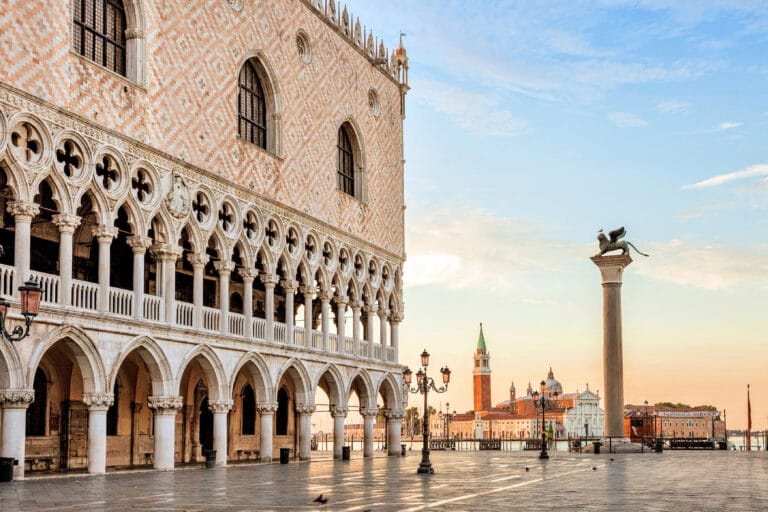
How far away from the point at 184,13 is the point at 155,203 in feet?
16.0

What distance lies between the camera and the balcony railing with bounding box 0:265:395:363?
19984 millimetres

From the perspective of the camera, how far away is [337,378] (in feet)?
104

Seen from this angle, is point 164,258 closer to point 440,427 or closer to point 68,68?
point 68,68

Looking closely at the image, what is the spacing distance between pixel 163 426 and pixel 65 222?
5.44 metres

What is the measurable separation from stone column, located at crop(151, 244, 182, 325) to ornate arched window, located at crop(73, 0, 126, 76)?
3936 mm

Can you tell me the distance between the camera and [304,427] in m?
29.9

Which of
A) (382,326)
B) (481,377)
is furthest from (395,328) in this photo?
(481,377)

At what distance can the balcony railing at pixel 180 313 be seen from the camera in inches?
787

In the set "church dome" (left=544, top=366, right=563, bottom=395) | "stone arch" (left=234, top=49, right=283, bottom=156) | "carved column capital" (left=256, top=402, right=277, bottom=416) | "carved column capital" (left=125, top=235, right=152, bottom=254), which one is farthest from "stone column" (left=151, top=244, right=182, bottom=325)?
"church dome" (left=544, top=366, right=563, bottom=395)

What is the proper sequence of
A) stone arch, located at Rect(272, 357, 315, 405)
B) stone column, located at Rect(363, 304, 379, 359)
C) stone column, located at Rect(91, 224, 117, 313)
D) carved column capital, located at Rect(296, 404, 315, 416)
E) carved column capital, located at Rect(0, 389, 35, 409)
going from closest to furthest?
1. carved column capital, located at Rect(0, 389, 35, 409)
2. stone column, located at Rect(91, 224, 117, 313)
3. stone arch, located at Rect(272, 357, 315, 405)
4. carved column capital, located at Rect(296, 404, 315, 416)
5. stone column, located at Rect(363, 304, 379, 359)

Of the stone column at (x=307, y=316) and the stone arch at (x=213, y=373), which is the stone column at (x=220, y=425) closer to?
the stone arch at (x=213, y=373)

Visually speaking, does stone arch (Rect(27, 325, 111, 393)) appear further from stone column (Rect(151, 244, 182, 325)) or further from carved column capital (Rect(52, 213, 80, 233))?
stone column (Rect(151, 244, 182, 325))

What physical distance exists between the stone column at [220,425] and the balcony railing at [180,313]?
1.82 m

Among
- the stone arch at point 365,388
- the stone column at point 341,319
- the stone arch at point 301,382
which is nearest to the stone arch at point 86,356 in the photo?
the stone arch at point 301,382
